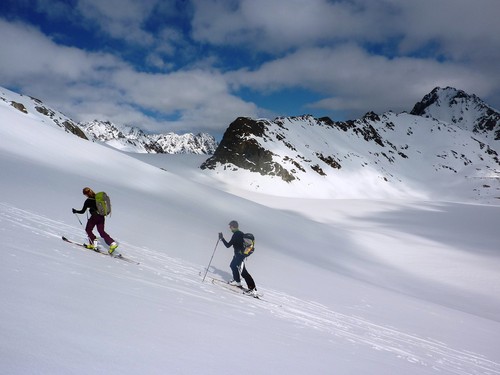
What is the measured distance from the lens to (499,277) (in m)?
21.1

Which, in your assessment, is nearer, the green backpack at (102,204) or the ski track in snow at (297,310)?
the ski track in snow at (297,310)

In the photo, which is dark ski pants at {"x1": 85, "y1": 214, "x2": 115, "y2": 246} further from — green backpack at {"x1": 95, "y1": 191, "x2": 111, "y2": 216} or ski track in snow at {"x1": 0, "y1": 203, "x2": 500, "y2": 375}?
ski track in snow at {"x1": 0, "y1": 203, "x2": 500, "y2": 375}

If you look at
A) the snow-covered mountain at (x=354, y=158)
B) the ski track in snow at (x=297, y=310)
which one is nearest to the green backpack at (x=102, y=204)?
the ski track in snow at (x=297, y=310)

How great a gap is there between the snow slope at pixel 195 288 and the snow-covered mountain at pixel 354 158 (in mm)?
62581

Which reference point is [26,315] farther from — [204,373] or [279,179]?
[279,179]

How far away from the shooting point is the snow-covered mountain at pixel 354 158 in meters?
96.2

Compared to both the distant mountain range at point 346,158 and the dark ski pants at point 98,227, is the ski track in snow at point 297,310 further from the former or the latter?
the distant mountain range at point 346,158

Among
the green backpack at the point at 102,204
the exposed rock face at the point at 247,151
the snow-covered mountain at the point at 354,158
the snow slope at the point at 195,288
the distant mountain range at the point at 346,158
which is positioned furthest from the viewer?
the snow-covered mountain at the point at 354,158

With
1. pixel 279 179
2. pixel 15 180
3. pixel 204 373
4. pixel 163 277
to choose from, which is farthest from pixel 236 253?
pixel 279 179

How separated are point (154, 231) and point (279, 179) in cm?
7829

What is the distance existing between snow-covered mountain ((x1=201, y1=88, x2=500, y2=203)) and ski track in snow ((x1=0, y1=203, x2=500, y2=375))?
252 ft

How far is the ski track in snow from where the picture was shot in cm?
709

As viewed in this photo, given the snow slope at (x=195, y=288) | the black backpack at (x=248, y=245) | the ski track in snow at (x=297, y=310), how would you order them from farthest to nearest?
the black backpack at (x=248, y=245) < the ski track in snow at (x=297, y=310) < the snow slope at (x=195, y=288)

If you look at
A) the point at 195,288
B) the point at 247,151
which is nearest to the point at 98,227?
the point at 195,288
